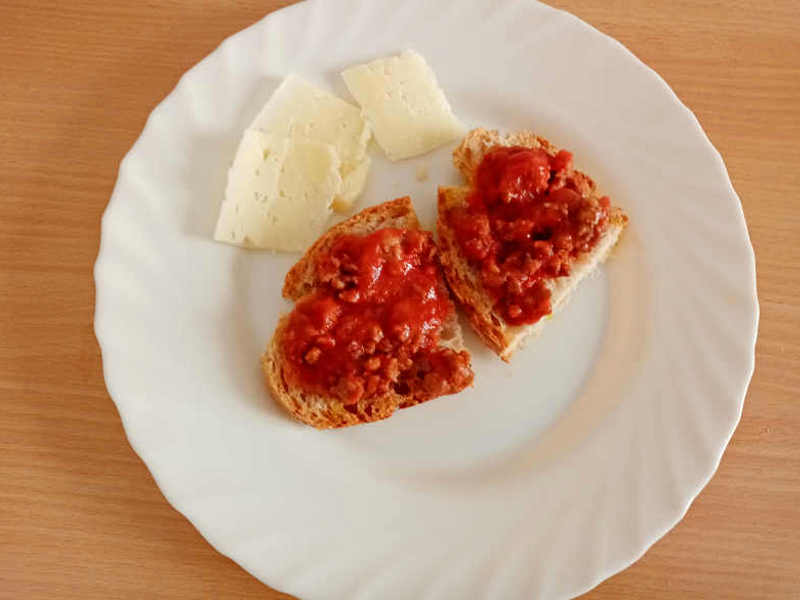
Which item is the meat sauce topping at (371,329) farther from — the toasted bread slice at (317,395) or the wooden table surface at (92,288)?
the wooden table surface at (92,288)

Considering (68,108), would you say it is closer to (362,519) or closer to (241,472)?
(241,472)

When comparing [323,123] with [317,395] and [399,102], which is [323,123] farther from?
[317,395]

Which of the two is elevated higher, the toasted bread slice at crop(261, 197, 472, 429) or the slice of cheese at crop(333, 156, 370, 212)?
the slice of cheese at crop(333, 156, 370, 212)

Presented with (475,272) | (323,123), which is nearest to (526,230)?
(475,272)

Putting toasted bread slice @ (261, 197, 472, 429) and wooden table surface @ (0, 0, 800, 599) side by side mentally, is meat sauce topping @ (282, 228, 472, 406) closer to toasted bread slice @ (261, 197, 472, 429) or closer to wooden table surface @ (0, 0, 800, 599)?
toasted bread slice @ (261, 197, 472, 429)

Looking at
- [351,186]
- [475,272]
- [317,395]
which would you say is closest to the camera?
[317,395]

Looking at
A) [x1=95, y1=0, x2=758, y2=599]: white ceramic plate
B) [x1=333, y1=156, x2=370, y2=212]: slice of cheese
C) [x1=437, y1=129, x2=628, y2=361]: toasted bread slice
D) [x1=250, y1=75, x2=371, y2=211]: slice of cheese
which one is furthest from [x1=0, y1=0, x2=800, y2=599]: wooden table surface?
[x1=333, y1=156, x2=370, y2=212]: slice of cheese
